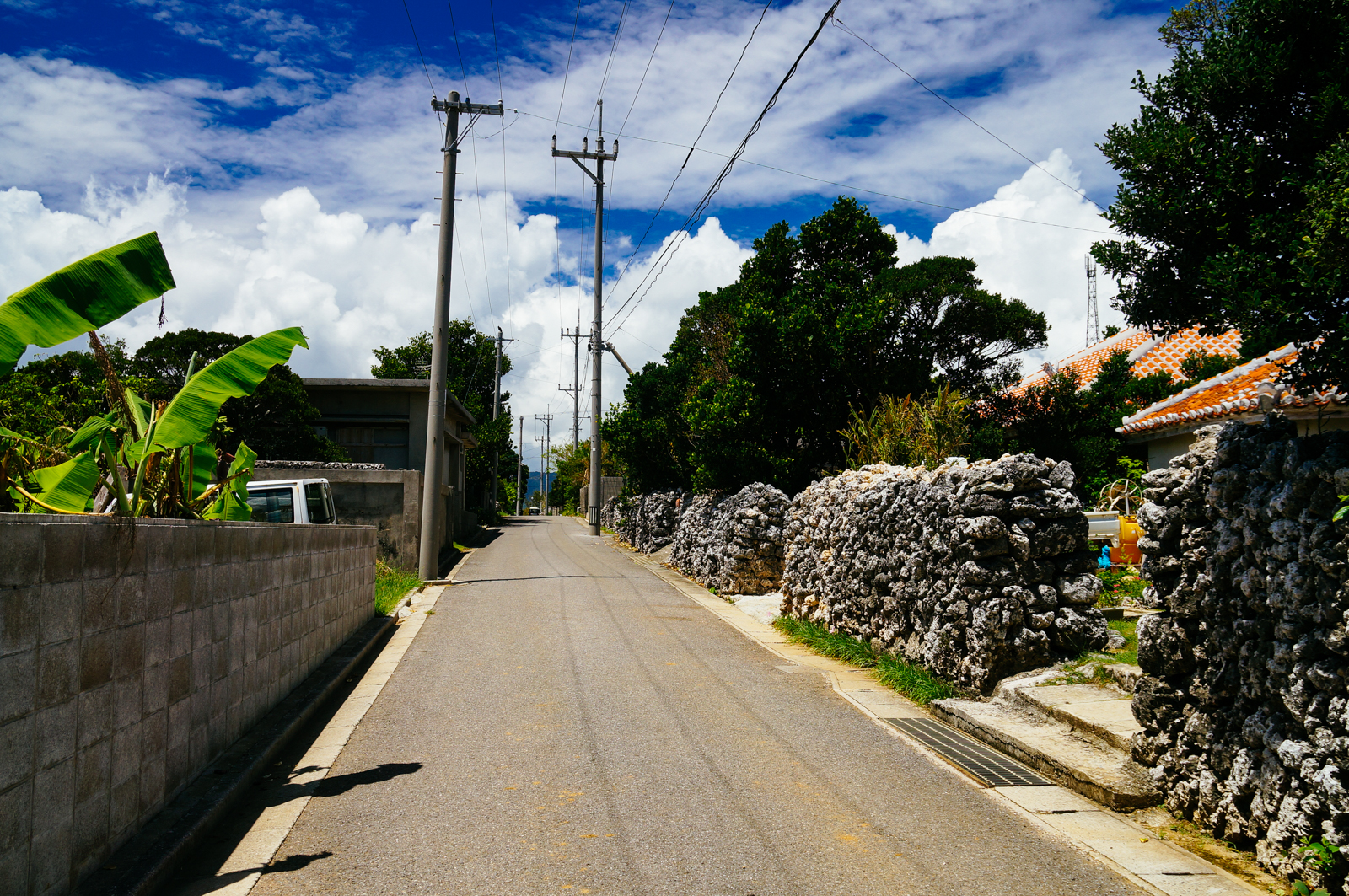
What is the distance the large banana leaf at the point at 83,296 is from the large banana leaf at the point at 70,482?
3.35 ft

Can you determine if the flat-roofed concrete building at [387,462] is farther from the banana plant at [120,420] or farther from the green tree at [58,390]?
the banana plant at [120,420]

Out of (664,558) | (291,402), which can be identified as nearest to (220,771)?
(291,402)

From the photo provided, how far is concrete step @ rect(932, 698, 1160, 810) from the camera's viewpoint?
561 centimetres

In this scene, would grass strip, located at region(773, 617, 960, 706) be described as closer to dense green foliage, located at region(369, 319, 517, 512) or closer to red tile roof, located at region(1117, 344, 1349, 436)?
red tile roof, located at region(1117, 344, 1349, 436)

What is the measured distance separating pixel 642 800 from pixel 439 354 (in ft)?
51.4

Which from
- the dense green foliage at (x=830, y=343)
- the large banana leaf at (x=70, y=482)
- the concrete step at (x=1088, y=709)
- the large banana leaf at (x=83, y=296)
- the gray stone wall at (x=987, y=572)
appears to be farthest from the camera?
the dense green foliage at (x=830, y=343)

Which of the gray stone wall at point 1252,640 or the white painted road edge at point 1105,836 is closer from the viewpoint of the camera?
the gray stone wall at point 1252,640

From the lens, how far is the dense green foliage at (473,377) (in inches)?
1962

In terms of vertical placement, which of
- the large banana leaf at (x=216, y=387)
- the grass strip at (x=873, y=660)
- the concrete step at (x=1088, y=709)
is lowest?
the grass strip at (x=873, y=660)

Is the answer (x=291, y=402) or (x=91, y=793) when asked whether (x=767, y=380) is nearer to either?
(x=291, y=402)

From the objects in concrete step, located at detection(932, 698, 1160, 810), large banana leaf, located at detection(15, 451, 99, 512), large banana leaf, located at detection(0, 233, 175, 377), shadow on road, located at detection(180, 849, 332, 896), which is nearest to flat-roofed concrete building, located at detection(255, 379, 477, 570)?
large banana leaf, located at detection(15, 451, 99, 512)

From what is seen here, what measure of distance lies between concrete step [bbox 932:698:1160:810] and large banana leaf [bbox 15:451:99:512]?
659 centimetres

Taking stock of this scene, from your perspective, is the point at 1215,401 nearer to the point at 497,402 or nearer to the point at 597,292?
the point at 597,292

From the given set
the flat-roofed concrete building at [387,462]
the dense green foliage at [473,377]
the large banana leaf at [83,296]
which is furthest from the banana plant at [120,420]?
the dense green foliage at [473,377]
